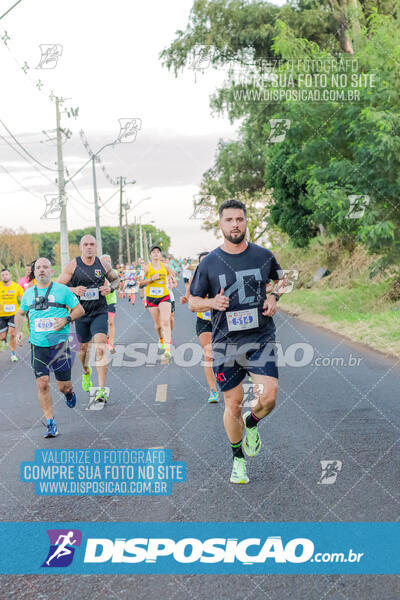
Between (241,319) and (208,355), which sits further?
(208,355)

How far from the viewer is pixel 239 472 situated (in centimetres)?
571

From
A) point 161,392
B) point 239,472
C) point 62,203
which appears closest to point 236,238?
point 239,472

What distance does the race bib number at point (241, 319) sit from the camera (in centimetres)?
568

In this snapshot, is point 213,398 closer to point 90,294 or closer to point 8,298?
point 90,294

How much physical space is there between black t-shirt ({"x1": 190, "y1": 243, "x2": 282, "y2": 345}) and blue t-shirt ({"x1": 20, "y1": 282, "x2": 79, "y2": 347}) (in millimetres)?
2534

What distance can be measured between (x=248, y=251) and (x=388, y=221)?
12.8m

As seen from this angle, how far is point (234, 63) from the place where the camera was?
3075cm

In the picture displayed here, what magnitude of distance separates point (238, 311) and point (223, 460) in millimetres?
1499

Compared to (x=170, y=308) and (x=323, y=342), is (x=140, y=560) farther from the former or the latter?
(x=323, y=342)

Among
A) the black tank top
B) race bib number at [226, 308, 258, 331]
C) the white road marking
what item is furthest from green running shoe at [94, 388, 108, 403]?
race bib number at [226, 308, 258, 331]

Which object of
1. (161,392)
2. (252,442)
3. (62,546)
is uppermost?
(252,442)

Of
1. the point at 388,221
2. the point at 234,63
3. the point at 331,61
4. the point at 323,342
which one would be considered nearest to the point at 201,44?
the point at 234,63

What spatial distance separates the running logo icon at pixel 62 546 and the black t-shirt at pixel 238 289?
191cm

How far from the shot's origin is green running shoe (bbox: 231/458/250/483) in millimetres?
5664
